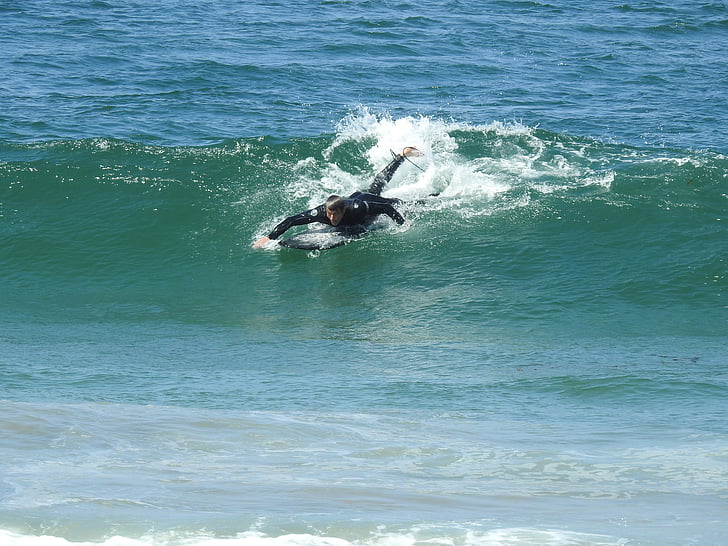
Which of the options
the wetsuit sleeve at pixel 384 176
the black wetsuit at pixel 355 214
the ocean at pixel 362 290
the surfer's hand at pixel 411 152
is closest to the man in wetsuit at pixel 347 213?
the black wetsuit at pixel 355 214

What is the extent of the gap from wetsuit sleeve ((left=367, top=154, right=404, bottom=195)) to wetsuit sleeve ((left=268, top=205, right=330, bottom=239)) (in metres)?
1.57

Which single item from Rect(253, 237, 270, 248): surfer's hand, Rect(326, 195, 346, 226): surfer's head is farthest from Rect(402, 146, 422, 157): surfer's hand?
Rect(253, 237, 270, 248): surfer's hand

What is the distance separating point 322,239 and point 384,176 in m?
1.79

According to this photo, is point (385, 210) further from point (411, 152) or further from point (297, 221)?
A: point (411, 152)

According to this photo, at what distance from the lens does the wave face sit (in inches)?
465

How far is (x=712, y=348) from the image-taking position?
33.8 ft

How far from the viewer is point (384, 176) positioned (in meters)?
14.6

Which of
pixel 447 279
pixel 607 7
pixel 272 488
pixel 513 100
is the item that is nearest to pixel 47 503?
pixel 272 488

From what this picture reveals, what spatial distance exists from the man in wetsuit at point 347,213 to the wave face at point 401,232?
0.34m

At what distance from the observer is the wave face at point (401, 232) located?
11805mm

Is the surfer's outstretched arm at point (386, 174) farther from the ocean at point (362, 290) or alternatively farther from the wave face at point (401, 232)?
the wave face at point (401, 232)

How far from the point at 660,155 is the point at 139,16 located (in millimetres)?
16875

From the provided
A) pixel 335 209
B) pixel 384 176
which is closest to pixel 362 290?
pixel 335 209

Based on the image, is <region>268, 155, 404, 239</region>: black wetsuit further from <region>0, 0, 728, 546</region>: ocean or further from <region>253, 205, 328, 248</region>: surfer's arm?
<region>0, 0, 728, 546</region>: ocean
